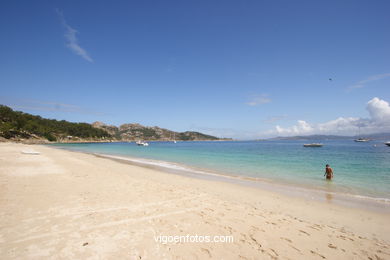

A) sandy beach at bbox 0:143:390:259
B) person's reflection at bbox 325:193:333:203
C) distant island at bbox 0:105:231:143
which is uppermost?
distant island at bbox 0:105:231:143

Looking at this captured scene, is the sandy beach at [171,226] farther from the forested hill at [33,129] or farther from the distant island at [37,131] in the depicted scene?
the forested hill at [33,129]

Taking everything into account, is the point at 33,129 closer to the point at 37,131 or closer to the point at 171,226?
the point at 37,131

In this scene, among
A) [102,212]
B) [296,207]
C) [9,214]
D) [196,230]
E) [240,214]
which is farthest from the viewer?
[296,207]

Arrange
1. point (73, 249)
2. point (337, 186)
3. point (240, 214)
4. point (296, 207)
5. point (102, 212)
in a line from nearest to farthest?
point (73, 249), point (102, 212), point (240, 214), point (296, 207), point (337, 186)

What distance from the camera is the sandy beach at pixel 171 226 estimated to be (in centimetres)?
388

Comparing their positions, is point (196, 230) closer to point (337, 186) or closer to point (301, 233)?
point (301, 233)

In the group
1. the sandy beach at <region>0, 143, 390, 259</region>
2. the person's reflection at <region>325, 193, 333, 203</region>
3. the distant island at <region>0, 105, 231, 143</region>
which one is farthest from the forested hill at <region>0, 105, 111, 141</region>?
the person's reflection at <region>325, 193, 333, 203</region>

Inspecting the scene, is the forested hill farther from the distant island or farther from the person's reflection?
the person's reflection

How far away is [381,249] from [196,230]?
4935 mm

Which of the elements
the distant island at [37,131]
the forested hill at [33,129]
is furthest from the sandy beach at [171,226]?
the forested hill at [33,129]

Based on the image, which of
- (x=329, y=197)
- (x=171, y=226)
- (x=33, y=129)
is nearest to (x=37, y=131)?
→ (x=33, y=129)

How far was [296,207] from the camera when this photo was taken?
7.83 metres

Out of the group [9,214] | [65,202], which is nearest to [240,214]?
[65,202]

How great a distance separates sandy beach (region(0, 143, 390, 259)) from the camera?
3881mm
